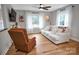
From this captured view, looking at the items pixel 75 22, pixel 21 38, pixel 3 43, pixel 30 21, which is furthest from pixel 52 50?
pixel 30 21

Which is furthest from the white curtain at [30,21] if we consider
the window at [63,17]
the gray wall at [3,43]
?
the gray wall at [3,43]

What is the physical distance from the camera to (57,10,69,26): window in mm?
4365

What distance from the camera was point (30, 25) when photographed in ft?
17.3

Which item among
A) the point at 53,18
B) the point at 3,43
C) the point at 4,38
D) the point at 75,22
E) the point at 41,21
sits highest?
the point at 53,18

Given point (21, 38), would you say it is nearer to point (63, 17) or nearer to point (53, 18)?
point (63, 17)

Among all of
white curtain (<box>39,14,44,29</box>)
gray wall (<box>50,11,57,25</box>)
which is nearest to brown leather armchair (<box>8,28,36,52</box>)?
white curtain (<box>39,14,44,29</box>)

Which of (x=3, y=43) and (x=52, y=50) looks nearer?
(x=3, y=43)

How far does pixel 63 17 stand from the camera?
4.73 meters

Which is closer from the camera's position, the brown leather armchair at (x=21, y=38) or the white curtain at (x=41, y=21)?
the brown leather armchair at (x=21, y=38)

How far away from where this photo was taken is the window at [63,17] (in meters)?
4.36

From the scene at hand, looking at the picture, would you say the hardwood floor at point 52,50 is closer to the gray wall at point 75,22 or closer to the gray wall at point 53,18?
the gray wall at point 75,22

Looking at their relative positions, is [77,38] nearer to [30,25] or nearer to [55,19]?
[55,19]

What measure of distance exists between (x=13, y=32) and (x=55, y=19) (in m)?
3.89
